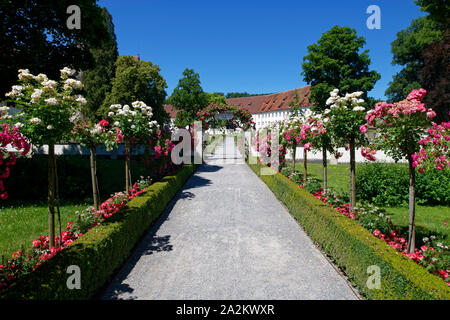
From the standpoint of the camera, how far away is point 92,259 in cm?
425

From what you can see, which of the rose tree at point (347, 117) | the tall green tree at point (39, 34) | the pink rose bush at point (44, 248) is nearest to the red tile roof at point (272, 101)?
the tall green tree at point (39, 34)

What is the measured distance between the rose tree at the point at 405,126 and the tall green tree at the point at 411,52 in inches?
1213

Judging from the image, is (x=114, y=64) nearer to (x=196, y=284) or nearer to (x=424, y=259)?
(x=196, y=284)

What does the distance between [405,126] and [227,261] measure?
4.35 m

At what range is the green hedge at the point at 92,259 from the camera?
3.24m

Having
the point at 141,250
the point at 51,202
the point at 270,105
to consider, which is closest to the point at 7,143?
the point at 51,202

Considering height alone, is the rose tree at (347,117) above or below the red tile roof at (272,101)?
below

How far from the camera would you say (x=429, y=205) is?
10.2 metres

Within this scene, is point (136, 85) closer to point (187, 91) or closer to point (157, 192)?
point (157, 192)

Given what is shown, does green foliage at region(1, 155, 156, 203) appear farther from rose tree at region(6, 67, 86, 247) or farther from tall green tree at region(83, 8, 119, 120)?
tall green tree at region(83, 8, 119, 120)

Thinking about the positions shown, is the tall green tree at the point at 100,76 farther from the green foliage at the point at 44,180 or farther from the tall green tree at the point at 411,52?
the tall green tree at the point at 411,52
